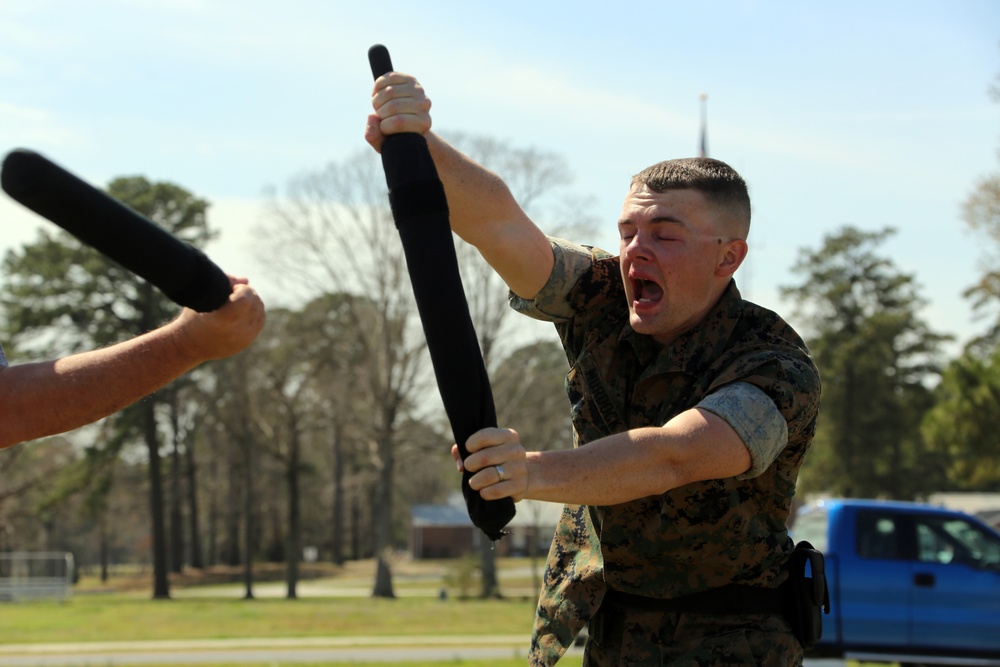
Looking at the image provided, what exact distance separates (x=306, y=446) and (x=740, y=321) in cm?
5702

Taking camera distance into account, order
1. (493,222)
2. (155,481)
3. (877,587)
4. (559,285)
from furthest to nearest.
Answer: (155,481)
(877,587)
(559,285)
(493,222)

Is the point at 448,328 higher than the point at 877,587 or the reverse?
higher

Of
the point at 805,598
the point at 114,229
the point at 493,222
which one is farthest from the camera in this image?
the point at 493,222

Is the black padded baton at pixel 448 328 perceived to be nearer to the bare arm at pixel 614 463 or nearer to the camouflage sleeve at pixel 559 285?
the bare arm at pixel 614 463

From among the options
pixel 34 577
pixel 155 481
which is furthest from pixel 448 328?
pixel 155 481

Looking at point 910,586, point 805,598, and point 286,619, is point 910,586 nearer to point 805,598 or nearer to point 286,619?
point 805,598

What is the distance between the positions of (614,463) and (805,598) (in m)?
1.05

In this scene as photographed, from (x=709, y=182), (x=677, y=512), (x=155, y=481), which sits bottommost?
(x=155, y=481)

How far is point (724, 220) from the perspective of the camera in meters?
3.55

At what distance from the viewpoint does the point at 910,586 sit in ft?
47.4

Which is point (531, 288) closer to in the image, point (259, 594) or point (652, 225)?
point (652, 225)

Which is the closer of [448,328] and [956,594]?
[448,328]

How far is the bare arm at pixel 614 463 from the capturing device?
2.68 metres

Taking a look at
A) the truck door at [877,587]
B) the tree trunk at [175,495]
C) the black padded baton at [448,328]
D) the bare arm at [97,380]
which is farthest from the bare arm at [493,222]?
the tree trunk at [175,495]
